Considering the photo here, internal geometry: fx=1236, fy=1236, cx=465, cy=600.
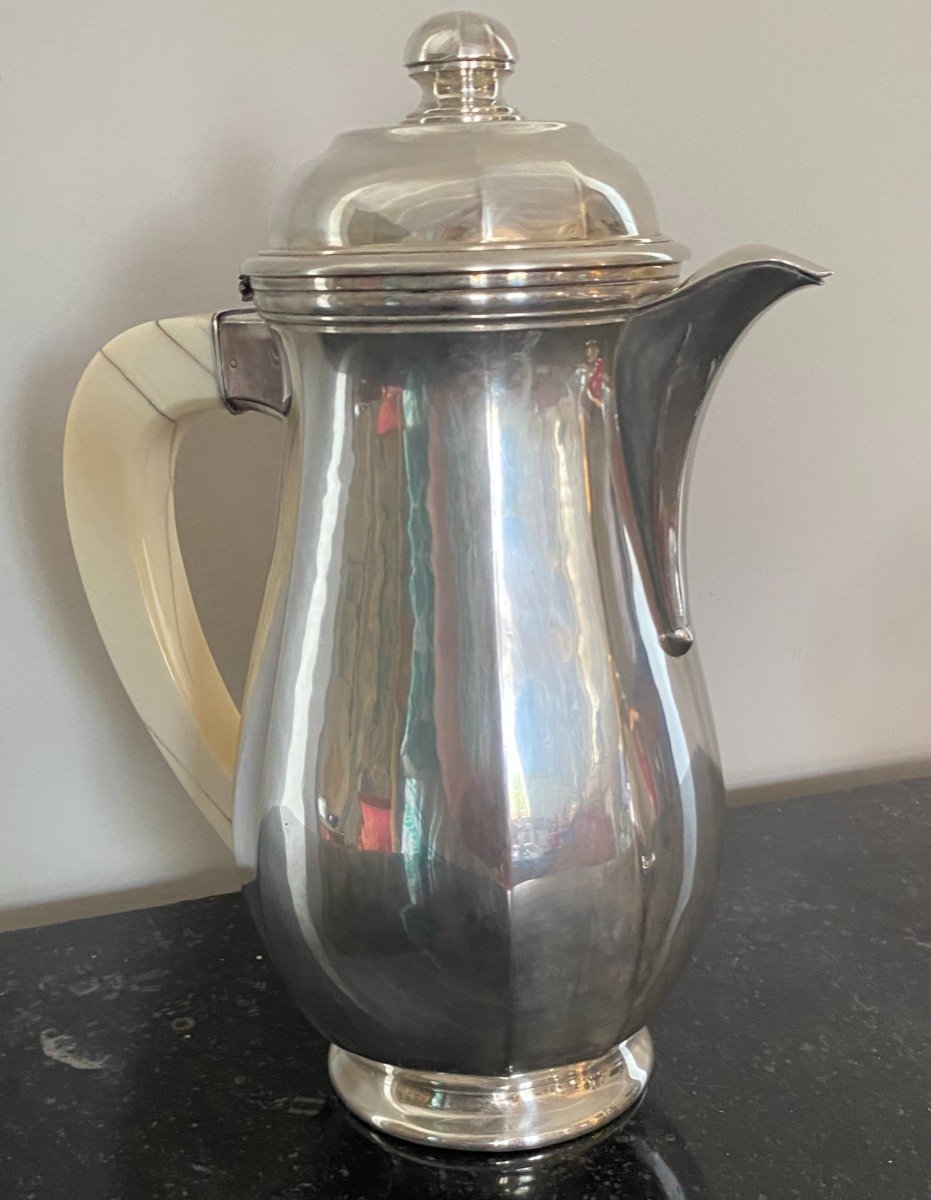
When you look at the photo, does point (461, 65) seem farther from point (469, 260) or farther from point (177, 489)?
point (177, 489)

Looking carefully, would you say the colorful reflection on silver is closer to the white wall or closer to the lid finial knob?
the lid finial knob

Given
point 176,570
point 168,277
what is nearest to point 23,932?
point 176,570

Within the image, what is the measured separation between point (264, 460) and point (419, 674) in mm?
275

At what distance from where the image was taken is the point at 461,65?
0.43m

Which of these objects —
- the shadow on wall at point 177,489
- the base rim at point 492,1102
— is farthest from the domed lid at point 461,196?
the base rim at point 492,1102

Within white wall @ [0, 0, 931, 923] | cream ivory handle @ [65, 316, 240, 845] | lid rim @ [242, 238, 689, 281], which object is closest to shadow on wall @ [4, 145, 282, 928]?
white wall @ [0, 0, 931, 923]

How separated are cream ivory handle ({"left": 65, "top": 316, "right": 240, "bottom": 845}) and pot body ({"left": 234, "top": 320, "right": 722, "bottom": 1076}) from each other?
0.22ft

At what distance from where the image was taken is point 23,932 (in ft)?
2.17

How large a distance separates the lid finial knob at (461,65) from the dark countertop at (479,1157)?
1.29 feet

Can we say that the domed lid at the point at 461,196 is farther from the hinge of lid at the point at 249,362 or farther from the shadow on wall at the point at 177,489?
the shadow on wall at the point at 177,489

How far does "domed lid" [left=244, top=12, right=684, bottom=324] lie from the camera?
1.28 ft

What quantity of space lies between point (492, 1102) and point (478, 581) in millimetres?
209

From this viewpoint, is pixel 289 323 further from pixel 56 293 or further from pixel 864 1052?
pixel 864 1052

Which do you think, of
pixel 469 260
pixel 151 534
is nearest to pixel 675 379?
pixel 469 260
